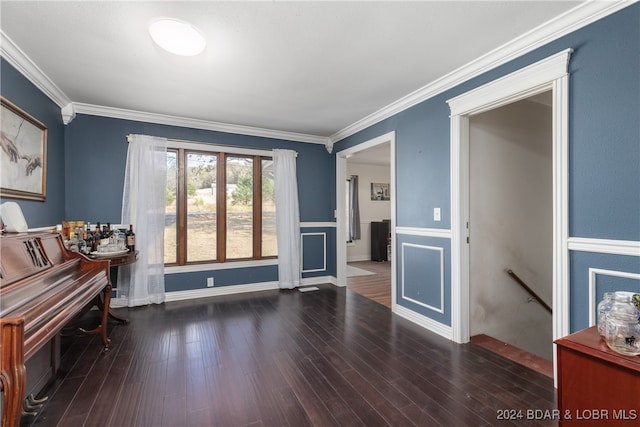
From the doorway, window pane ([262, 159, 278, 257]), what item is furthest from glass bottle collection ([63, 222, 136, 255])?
→ the doorway

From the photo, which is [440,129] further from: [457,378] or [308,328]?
[308,328]

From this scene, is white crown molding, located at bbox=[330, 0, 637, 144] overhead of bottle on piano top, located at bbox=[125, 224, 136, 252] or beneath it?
overhead

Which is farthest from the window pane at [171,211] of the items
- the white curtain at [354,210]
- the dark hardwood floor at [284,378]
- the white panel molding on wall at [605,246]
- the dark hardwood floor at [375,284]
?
the white curtain at [354,210]

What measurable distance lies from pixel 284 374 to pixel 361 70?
2.59 metres

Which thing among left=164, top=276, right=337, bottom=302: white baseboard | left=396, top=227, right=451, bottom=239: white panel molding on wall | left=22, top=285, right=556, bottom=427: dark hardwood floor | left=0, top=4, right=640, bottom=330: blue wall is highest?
left=0, top=4, right=640, bottom=330: blue wall

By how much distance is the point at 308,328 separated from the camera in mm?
2951

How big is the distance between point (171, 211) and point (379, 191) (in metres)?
5.32

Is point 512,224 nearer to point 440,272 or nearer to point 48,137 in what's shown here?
point 440,272

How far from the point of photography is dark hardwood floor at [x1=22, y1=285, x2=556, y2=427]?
166cm

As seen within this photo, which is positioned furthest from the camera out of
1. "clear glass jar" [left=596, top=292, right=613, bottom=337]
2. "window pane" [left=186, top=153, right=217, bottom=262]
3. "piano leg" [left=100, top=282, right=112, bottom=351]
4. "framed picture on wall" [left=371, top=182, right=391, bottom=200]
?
"framed picture on wall" [left=371, top=182, right=391, bottom=200]

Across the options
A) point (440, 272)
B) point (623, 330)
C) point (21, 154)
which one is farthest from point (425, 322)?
point (21, 154)

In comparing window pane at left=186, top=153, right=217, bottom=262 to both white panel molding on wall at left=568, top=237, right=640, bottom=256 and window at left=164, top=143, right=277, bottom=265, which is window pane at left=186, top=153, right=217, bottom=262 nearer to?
window at left=164, top=143, right=277, bottom=265

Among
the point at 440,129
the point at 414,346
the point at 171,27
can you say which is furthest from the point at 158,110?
the point at 414,346

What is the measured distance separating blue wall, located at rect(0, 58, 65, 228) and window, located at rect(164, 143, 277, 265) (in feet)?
3.64
